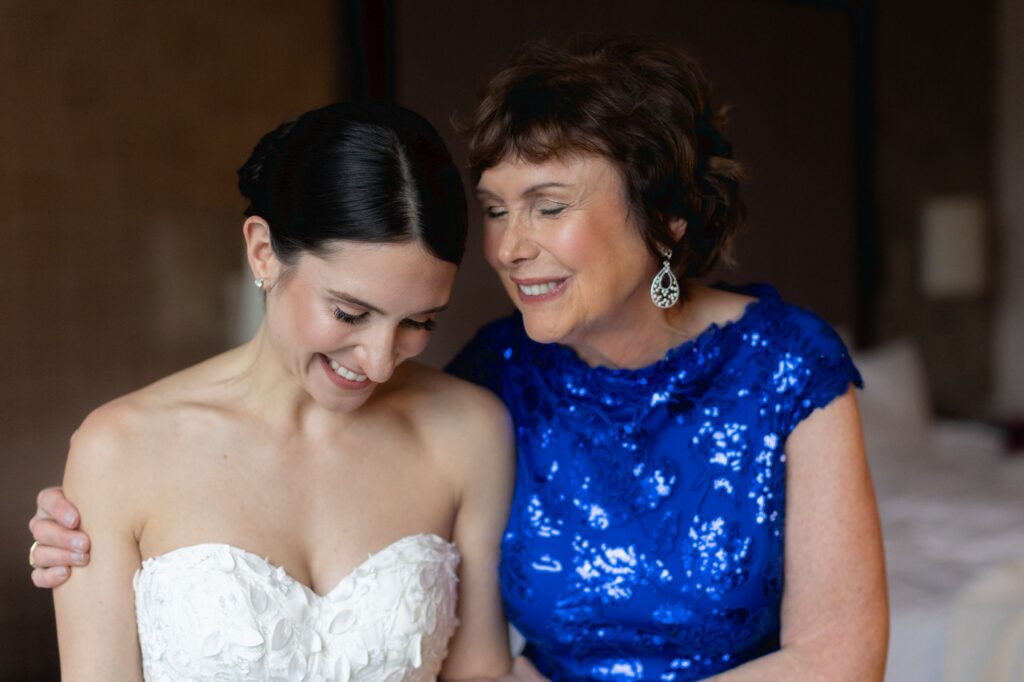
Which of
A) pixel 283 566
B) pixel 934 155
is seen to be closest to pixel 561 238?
pixel 283 566

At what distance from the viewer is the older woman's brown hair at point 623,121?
1758mm

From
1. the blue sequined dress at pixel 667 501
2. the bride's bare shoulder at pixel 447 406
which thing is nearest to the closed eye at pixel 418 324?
the bride's bare shoulder at pixel 447 406

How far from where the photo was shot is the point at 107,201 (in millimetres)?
3369

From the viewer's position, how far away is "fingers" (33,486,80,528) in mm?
1639

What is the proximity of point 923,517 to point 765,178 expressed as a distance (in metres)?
1.90

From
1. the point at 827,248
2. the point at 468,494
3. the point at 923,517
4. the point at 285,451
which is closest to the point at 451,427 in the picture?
the point at 468,494

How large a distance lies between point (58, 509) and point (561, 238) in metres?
0.92

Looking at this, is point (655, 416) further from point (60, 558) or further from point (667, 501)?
point (60, 558)

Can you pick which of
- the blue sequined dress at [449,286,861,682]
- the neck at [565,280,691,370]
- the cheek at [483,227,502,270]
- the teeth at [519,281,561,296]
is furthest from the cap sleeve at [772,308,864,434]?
the cheek at [483,227,502,270]

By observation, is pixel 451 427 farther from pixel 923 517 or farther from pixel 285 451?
pixel 923 517

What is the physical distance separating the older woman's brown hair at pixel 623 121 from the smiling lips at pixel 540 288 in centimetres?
19

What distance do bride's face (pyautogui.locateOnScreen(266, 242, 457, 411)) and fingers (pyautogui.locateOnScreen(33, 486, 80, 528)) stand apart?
1.37ft

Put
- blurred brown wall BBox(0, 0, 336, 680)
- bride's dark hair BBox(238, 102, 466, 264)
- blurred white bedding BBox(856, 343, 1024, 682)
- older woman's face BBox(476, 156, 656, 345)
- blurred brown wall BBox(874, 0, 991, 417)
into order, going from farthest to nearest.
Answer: blurred brown wall BBox(874, 0, 991, 417) < blurred brown wall BBox(0, 0, 336, 680) < blurred white bedding BBox(856, 343, 1024, 682) < older woman's face BBox(476, 156, 656, 345) < bride's dark hair BBox(238, 102, 466, 264)

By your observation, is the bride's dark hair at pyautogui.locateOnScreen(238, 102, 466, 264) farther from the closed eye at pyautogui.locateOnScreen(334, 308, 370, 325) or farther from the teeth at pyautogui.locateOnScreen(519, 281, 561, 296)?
the teeth at pyautogui.locateOnScreen(519, 281, 561, 296)
